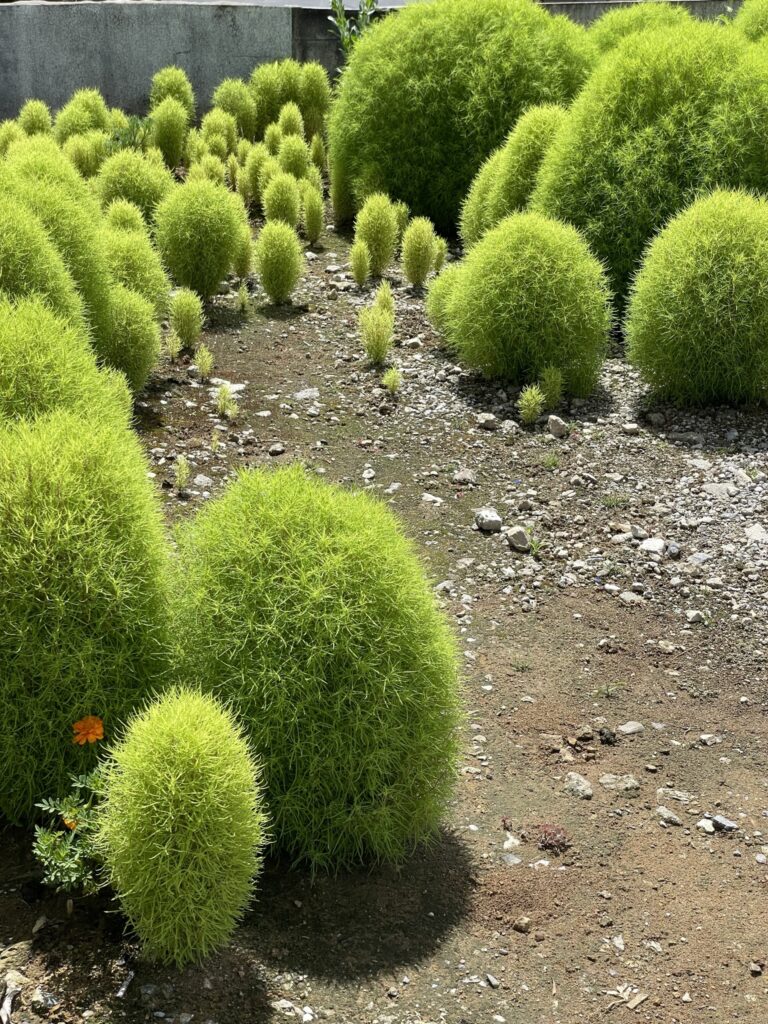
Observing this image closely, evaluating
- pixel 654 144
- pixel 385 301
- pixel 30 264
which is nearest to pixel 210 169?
pixel 385 301

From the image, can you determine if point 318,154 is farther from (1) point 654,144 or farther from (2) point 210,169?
(1) point 654,144

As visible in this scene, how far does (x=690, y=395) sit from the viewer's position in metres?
6.61

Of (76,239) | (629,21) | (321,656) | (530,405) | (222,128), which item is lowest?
(530,405)

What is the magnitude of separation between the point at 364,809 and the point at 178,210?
574cm

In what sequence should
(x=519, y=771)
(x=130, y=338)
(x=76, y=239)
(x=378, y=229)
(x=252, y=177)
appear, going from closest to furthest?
(x=519, y=771)
(x=76, y=239)
(x=130, y=338)
(x=378, y=229)
(x=252, y=177)

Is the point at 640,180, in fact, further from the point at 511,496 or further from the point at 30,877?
the point at 30,877

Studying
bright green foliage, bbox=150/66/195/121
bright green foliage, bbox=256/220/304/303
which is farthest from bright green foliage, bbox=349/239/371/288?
bright green foliage, bbox=150/66/195/121

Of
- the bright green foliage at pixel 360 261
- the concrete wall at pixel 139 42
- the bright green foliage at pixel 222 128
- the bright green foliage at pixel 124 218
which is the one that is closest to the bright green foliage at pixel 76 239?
the bright green foliage at pixel 124 218

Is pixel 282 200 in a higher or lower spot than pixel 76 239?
lower

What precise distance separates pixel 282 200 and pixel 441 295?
2424 mm

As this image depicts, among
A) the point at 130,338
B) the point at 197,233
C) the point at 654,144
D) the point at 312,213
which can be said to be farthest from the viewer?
the point at 312,213

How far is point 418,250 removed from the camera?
8477 millimetres

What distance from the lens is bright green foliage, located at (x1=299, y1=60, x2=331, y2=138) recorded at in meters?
12.8

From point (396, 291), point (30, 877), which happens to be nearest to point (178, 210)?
point (396, 291)
